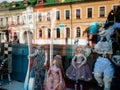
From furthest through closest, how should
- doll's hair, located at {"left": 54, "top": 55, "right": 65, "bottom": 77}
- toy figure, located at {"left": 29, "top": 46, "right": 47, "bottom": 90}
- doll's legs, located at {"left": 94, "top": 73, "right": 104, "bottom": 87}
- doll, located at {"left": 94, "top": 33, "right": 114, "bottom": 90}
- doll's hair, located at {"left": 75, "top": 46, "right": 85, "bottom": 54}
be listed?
toy figure, located at {"left": 29, "top": 46, "right": 47, "bottom": 90} < doll's hair, located at {"left": 54, "top": 55, "right": 65, "bottom": 77} < doll's hair, located at {"left": 75, "top": 46, "right": 85, "bottom": 54} < doll's legs, located at {"left": 94, "top": 73, "right": 104, "bottom": 87} < doll, located at {"left": 94, "top": 33, "right": 114, "bottom": 90}

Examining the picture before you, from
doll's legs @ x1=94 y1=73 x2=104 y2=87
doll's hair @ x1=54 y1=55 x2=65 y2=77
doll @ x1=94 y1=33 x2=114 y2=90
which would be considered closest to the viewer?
doll @ x1=94 y1=33 x2=114 y2=90

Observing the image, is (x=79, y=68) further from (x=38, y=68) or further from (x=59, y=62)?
(x=38, y=68)

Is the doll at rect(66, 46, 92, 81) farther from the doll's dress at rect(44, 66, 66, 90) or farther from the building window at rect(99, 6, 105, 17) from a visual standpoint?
the building window at rect(99, 6, 105, 17)

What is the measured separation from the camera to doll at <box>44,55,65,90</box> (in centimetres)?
483

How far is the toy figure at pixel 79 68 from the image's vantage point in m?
4.60

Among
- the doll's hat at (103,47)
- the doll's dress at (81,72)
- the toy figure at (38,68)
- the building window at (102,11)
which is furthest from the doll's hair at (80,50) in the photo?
the toy figure at (38,68)

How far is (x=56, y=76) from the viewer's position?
4.84 m

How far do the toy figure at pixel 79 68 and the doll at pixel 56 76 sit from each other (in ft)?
0.36

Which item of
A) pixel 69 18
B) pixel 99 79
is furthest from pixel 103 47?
pixel 69 18

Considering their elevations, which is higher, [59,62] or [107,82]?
[59,62]

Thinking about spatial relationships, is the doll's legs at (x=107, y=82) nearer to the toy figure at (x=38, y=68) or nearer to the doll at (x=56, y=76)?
the doll at (x=56, y=76)

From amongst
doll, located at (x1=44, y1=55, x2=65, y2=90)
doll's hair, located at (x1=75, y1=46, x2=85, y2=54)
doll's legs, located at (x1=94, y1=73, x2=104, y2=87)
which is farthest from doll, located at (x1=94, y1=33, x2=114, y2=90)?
doll, located at (x1=44, y1=55, x2=65, y2=90)

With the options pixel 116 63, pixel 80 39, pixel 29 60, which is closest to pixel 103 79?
pixel 116 63

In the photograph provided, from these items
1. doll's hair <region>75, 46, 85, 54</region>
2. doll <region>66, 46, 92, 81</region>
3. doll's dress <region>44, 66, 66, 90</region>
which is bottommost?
doll's dress <region>44, 66, 66, 90</region>
